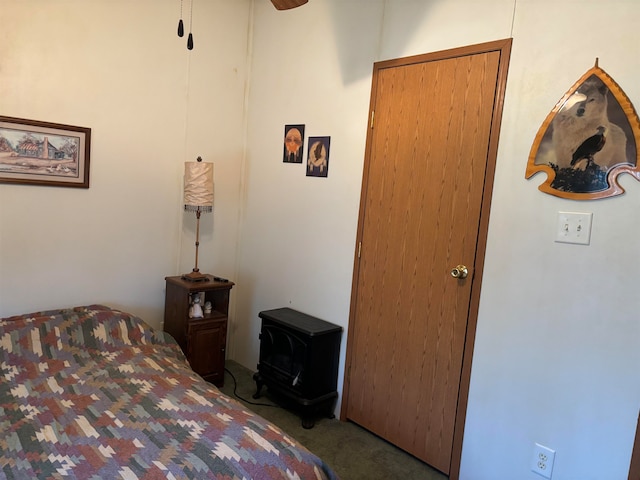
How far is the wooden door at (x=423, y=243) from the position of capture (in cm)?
213

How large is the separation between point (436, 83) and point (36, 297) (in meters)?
2.63

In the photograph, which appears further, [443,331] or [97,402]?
[443,331]

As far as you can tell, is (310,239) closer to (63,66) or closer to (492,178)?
(492,178)

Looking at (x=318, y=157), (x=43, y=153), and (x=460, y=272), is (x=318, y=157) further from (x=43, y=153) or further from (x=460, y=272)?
(x=43, y=153)

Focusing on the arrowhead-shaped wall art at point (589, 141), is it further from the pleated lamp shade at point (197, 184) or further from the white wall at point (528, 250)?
the pleated lamp shade at point (197, 184)

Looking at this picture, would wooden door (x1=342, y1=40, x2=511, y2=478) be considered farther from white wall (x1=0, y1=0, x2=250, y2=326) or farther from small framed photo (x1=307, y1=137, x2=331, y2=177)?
white wall (x1=0, y1=0, x2=250, y2=326)

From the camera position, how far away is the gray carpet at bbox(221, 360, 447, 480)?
227 centimetres

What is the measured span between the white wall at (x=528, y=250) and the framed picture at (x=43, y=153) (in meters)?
1.54

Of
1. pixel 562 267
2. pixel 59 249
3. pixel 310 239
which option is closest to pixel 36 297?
pixel 59 249

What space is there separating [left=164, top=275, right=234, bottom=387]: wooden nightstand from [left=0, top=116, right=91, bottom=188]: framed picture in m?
0.91

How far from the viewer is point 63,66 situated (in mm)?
2584

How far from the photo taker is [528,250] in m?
1.96

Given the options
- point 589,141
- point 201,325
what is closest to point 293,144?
point 201,325

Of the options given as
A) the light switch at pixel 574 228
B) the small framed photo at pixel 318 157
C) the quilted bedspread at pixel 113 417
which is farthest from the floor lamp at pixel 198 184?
the light switch at pixel 574 228
